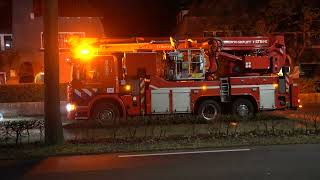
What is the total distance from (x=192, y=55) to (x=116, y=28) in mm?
35773

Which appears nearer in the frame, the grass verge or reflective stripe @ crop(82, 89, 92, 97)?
the grass verge

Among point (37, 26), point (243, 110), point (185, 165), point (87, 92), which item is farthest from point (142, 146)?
point (37, 26)

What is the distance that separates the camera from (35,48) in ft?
125

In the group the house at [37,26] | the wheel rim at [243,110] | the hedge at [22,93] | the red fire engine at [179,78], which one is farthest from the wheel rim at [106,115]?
the house at [37,26]

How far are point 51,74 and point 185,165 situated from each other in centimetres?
468

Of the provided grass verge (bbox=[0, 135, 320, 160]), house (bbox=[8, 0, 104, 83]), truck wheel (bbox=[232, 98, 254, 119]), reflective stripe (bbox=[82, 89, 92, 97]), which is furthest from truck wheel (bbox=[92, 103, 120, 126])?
house (bbox=[8, 0, 104, 83])

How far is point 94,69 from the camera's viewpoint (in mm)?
19266

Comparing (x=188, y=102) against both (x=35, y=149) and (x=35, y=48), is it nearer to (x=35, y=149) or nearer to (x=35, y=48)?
(x=35, y=149)

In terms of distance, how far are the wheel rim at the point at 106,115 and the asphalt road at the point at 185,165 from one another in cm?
705

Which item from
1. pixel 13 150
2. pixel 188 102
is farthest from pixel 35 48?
pixel 13 150

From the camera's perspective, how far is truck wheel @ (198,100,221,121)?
65.0ft

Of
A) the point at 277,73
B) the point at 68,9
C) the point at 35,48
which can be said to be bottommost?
the point at 277,73

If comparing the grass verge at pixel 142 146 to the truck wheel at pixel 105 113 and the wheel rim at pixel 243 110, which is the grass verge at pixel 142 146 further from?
the wheel rim at pixel 243 110

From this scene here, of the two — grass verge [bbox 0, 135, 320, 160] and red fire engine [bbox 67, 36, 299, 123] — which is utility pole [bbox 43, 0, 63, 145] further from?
red fire engine [bbox 67, 36, 299, 123]
